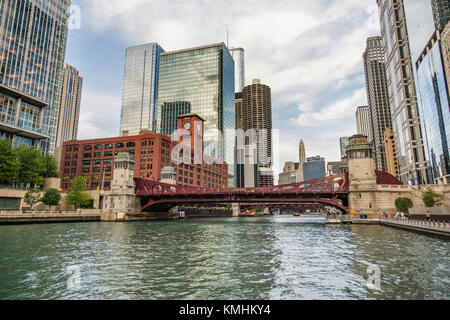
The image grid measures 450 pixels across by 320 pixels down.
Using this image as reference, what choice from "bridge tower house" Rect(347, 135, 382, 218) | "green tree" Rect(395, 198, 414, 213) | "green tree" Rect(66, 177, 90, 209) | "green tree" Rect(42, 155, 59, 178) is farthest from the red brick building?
"green tree" Rect(395, 198, 414, 213)

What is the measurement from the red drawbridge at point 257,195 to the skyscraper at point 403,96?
57.3 m

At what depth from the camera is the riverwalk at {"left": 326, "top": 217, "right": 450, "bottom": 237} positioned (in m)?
34.1

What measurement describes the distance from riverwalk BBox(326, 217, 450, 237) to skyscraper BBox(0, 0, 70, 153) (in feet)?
332

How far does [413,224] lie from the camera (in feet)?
139

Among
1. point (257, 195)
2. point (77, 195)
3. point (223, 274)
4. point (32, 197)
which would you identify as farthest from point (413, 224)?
point (77, 195)

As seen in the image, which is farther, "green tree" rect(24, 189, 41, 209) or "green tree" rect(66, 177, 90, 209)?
"green tree" rect(66, 177, 90, 209)

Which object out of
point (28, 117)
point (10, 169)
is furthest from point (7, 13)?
point (10, 169)

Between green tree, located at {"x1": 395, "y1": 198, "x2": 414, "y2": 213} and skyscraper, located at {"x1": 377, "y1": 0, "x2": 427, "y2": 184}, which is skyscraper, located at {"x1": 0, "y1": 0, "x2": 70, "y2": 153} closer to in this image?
green tree, located at {"x1": 395, "y1": 198, "x2": 414, "y2": 213}

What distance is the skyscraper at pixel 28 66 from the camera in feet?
304

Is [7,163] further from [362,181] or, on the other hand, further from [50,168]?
[362,181]

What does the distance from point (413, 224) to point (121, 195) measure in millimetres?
75317

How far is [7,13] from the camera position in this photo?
95000 mm
